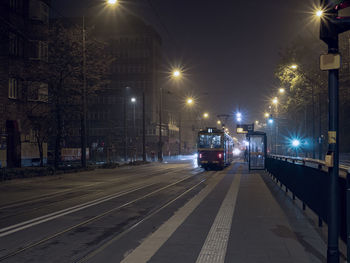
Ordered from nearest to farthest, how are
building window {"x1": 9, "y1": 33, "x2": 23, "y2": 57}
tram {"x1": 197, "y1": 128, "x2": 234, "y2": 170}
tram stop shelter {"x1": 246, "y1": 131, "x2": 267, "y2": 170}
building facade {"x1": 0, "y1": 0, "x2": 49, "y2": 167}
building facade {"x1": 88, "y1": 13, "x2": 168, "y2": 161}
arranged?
tram stop shelter {"x1": 246, "y1": 131, "x2": 267, "y2": 170} → building facade {"x1": 0, "y1": 0, "x2": 49, "y2": 167} → tram {"x1": 197, "y1": 128, "x2": 234, "y2": 170} → building window {"x1": 9, "y1": 33, "x2": 23, "y2": 57} → building facade {"x1": 88, "y1": 13, "x2": 168, "y2": 161}

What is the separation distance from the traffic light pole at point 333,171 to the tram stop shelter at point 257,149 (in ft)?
80.2

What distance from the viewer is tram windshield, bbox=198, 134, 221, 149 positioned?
3275cm

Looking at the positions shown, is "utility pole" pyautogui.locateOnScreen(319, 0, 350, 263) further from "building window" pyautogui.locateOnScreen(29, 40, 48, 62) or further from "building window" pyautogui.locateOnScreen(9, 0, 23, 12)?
"building window" pyautogui.locateOnScreen(29, 40, 48, 62)

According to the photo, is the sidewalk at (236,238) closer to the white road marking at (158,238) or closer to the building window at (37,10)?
the white road marking at (158,238)

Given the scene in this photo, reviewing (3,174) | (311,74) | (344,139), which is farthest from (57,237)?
(344,139)

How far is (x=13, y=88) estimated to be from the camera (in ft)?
111

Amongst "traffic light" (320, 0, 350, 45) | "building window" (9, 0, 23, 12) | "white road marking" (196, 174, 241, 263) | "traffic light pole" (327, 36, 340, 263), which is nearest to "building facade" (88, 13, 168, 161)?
"building window" (9, 0, 23, 12)

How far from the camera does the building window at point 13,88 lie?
33469 mm

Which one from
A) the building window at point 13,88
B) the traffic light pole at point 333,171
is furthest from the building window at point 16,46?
the traffic light pole at point 333,171

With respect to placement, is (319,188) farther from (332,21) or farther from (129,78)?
(129,78)

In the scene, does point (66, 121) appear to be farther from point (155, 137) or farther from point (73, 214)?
point (155, 137)

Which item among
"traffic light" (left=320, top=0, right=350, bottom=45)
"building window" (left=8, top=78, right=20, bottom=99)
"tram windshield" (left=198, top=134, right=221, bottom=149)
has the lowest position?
"tram windshield" (left=198, top=134, right=221, bottom=149)

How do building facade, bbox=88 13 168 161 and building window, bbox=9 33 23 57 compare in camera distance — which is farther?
building facade, bbox=88 13 168 161

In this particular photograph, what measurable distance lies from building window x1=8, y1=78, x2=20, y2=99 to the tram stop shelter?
1914 cm
